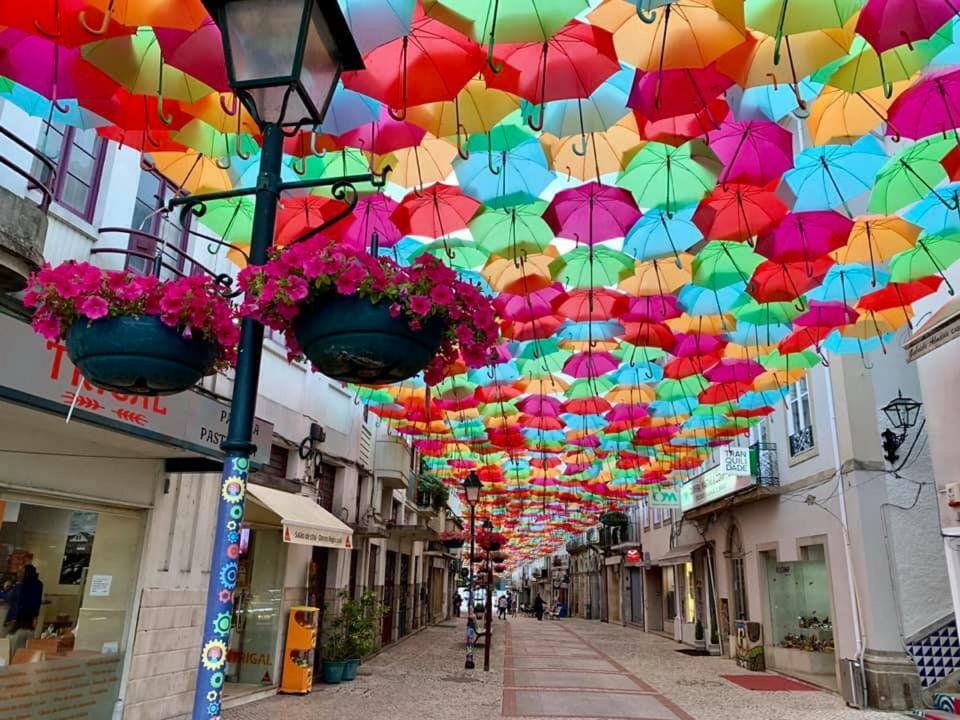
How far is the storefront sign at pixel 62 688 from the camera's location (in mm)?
6707

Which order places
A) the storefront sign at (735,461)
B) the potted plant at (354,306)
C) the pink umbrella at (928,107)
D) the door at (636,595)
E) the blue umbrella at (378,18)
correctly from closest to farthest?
1. the potted plant at (354,306)
2. the blue umbrella at (378,18)
3. the pink umbrella at (928,107)
4. the storefront sign at (735,461)
5. the door at (636,595)

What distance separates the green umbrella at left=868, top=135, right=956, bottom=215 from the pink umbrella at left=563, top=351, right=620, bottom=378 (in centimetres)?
508

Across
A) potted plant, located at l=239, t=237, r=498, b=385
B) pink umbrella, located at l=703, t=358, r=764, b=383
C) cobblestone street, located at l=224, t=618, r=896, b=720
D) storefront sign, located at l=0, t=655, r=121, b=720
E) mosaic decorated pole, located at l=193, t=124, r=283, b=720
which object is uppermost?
pink umbrella, located at l=703, t=358, r=764, b=383

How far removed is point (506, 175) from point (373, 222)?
5.06 feet

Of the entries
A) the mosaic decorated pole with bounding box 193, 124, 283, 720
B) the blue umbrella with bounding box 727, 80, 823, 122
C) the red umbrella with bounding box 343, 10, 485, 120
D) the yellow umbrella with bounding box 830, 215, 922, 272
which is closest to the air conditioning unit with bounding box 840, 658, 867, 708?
the yellow umbrella with bounding box 830, 215, 922, 272

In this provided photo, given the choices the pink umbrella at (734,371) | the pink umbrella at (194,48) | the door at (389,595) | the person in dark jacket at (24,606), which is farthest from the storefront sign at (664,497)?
the pink umbrella at (194,48)

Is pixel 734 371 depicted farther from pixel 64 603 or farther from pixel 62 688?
pixel 62 688

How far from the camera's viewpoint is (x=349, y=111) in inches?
220

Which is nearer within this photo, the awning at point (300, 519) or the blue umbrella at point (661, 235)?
the blue umbrella at point (661, 235)

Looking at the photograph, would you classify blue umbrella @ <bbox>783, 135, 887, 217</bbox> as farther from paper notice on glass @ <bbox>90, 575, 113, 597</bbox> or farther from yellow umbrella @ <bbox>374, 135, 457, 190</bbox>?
paper notice on glass @ <bbox>90, 575, 113, 597</bbox>

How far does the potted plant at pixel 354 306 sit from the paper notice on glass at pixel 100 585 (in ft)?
21.7

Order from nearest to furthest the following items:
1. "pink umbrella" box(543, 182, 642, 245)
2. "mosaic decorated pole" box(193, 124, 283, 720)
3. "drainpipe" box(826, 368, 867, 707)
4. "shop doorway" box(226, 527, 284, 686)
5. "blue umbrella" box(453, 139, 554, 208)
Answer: "mosaic decorated pole" box(193, 124, 283, 720) → "blue umbrella" box(453, 139, 554, 208) → "pink umbrella" box(543, 182, 642, 245) → "shop doorway" box(226, 527, 284, 686) → "drainpipe" box(826, 368, 867, 707)

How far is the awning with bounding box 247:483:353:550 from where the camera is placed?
10.0 meters

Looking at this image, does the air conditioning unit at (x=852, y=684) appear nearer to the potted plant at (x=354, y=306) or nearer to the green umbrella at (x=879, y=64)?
the green umbrella at (x=879, y=64)
